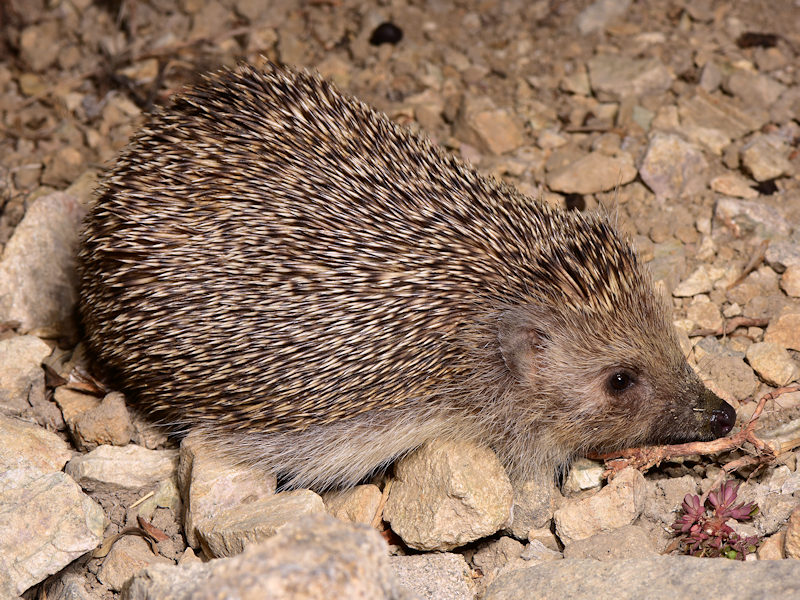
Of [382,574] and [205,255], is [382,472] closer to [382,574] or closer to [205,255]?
[205,255]

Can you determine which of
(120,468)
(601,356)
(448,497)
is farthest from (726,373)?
(120,468)

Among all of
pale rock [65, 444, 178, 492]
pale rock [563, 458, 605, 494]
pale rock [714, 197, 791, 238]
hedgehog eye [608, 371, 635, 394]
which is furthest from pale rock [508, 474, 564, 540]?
pale rock [714, 197, 791, 238]

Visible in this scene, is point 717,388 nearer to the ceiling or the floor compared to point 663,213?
nearer to the floor

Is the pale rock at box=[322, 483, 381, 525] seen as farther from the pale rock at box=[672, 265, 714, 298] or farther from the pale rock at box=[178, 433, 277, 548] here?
the pale rock at box=[672, 265, 714, 298]

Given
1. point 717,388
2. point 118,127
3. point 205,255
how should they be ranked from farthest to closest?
point 118,127 → point 717,388 → point 205,255

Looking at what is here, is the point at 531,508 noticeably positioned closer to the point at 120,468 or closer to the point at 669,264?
the point at 669,264

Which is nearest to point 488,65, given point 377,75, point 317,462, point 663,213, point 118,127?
point 377,75
